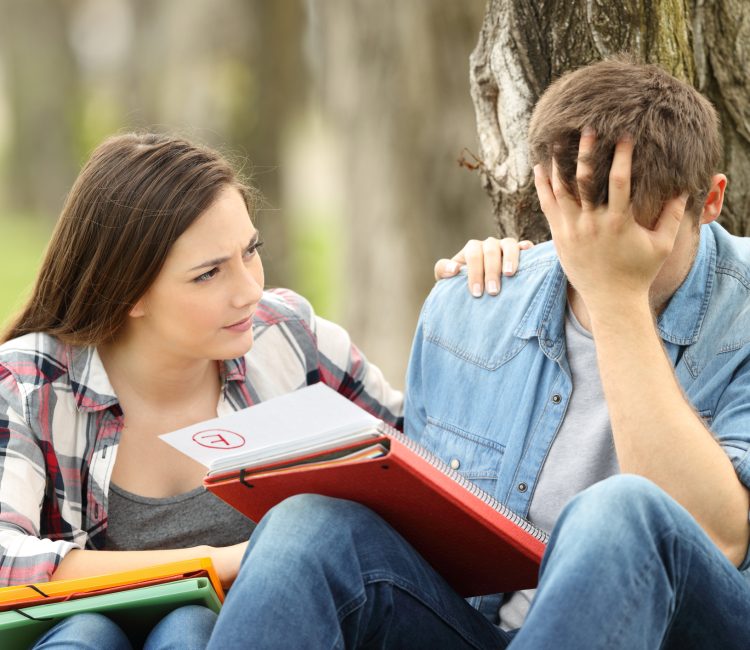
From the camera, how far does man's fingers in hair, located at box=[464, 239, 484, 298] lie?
9.12 feet

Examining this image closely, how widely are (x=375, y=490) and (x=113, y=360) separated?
101cm

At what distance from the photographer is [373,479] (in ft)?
6.81

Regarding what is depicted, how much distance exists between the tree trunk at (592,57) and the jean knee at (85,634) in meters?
1.57

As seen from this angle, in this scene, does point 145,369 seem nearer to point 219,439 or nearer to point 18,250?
point 219,439

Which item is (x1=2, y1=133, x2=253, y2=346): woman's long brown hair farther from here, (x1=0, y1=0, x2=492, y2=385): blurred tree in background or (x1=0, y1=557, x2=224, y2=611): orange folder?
(x1=0, y1=557, x2=224, y2=611): orange folder

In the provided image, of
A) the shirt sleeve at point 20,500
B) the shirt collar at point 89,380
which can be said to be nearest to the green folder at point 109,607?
the shirt sleeve at point 20,500

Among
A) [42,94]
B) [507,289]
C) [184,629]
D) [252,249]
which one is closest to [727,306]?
[507,289]

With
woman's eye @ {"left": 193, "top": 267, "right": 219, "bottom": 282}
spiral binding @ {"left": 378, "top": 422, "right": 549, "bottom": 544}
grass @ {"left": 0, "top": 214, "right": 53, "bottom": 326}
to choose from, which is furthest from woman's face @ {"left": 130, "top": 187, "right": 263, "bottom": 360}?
grass @ {"left": 0, "top": 214, "right": 53, "bottom": 326}

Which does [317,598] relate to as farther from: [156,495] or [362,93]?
[362,93]

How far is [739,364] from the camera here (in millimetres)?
2365

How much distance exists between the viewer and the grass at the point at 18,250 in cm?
1314

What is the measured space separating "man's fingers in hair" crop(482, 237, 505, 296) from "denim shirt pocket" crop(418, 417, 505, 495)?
1.12 ft

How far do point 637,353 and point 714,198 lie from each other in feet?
1.29

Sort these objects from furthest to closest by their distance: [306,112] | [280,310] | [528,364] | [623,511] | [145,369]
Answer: [306,112]
[280,310]
[145,369]
[528,364]
[623,511]
